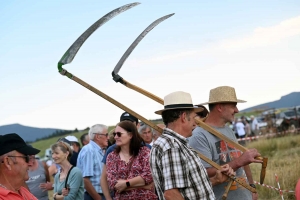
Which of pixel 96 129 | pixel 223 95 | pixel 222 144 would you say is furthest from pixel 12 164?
pixel 96 129

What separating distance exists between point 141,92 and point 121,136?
1486 mm

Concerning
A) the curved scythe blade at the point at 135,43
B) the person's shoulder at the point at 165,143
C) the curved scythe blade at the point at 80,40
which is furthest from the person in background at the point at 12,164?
the curved scythe blade at the point at 135,43

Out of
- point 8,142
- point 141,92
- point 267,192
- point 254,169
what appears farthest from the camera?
point 254,169

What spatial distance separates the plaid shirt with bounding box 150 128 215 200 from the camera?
3947 millimetres

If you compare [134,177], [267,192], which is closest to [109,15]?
[134,177]

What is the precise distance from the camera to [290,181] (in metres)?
11.0

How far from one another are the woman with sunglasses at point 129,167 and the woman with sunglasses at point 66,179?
85 centimetres

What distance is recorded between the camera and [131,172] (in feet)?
20.0

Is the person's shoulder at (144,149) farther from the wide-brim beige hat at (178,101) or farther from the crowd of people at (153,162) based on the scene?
the wide-brim beige hat at (178,101)

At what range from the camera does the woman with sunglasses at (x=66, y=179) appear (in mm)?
6924

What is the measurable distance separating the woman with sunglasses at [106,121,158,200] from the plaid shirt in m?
1.95

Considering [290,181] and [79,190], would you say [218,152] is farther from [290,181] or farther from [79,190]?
[290,181]

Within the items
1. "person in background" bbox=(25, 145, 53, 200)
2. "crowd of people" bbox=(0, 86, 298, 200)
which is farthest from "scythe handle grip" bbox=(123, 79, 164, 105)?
"person in background" bbox=(25, 145, 53, 200)

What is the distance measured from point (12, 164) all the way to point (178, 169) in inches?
47.8
